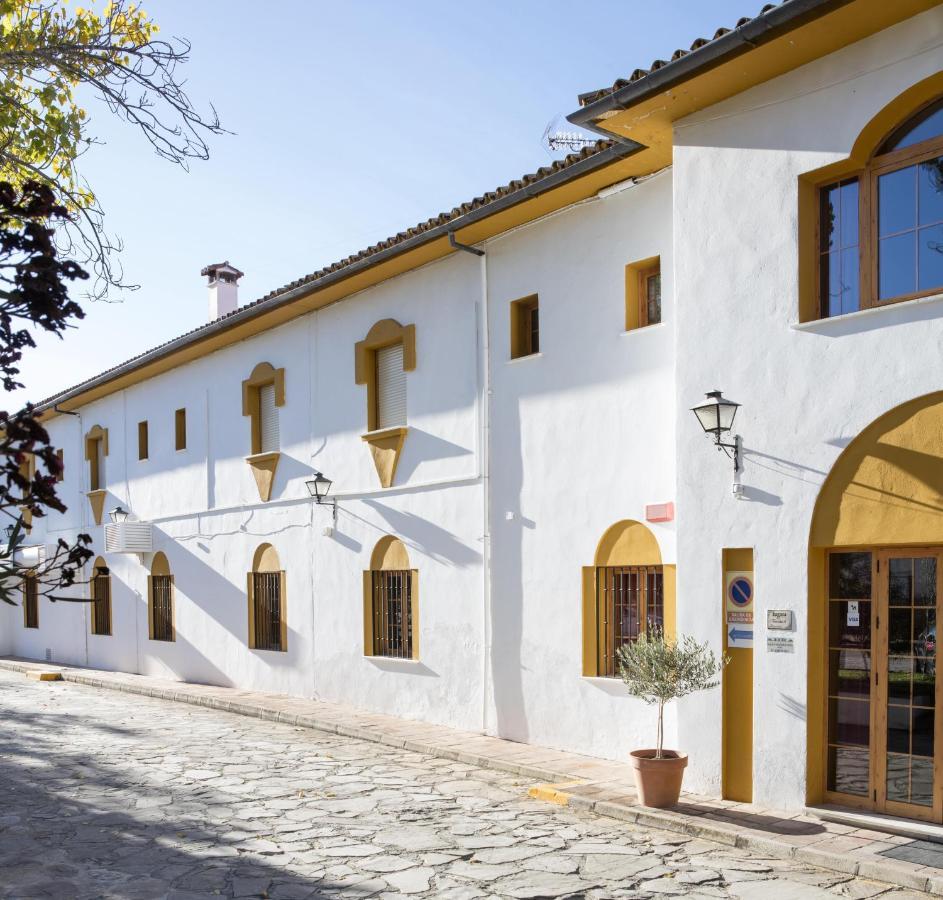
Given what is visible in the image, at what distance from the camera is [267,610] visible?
1747 cm

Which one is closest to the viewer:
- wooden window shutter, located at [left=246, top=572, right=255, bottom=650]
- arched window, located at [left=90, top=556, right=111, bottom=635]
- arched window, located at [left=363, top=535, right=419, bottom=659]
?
arched window, located at [left=363, top=535, right=419, bottom=659]

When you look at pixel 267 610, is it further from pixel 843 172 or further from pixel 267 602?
pixel 843 172

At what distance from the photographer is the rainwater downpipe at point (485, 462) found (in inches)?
496

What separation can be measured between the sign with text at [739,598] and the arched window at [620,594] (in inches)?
53.2

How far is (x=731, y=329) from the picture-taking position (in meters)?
9.07

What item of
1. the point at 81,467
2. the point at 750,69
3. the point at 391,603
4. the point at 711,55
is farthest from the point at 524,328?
the point at 81,467

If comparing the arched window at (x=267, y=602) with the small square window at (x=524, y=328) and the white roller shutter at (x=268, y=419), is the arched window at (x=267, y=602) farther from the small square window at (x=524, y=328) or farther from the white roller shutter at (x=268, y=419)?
the small square window at (x=524, y=328)

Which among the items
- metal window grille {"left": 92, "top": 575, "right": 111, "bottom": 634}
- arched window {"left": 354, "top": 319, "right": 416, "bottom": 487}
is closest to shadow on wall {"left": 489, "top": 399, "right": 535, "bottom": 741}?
arched window {"left": 354, "top": 319, "right": 416, "bottom": 487}

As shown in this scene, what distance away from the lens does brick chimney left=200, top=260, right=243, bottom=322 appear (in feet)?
75.1

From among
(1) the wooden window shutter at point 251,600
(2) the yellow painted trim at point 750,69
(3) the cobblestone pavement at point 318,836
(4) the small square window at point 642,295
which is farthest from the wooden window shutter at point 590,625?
(1) the wooden window shutter at point 251,600

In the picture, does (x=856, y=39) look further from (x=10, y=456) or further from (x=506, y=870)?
(x=10, y=456)

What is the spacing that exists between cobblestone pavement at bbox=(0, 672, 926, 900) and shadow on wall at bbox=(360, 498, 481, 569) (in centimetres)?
247

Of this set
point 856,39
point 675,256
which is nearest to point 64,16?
point 675,256

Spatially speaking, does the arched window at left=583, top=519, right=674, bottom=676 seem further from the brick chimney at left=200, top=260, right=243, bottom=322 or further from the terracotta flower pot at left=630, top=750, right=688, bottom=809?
the brick chimney at left=200, top=260, right=243, bottom=322
